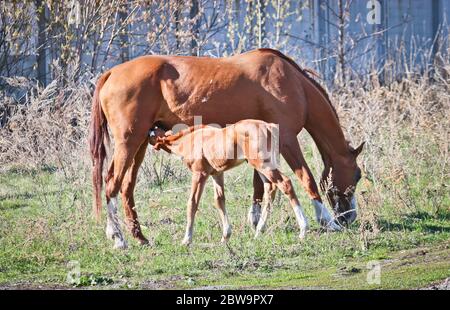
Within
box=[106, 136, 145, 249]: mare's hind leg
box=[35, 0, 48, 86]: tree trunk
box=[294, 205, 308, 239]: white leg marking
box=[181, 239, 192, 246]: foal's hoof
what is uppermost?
box=[35, 0, 48, 86]: tree trunk

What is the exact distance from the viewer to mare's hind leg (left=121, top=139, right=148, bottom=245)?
35.7 feet

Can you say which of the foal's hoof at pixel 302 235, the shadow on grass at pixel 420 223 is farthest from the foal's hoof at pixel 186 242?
the shadow on grass at pixel 420 223

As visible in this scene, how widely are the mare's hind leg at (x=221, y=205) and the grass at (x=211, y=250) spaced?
5.3 inches

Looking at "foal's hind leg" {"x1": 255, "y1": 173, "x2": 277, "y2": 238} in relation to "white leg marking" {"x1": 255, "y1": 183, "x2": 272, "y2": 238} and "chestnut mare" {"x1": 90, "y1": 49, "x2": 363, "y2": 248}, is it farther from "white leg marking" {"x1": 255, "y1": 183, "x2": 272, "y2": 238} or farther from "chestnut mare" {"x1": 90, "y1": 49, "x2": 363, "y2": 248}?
"chestnut mare" {"x1": 90, "y1": 49, "x2": 363, "y2": 248}

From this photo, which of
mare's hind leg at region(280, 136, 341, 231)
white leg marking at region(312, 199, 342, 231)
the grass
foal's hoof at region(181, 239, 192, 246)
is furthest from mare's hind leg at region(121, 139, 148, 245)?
white leg marking at region(312, 199, 342, 231)

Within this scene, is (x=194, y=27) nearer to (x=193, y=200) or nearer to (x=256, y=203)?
(x=256, y=203)

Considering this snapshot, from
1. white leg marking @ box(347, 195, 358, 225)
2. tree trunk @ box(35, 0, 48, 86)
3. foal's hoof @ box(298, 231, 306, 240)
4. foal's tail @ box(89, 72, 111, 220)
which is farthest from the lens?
tree trunk @ box(35, 0, 48, 86)

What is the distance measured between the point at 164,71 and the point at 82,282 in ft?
9.48

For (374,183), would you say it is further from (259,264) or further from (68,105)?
(68,105)

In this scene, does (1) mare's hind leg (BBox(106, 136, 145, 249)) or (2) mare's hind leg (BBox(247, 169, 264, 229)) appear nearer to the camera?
(1) mare's hind leg (BBox(106, 136, 145, 249))

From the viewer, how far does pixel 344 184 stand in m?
A: 11.9

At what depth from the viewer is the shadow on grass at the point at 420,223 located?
11.3 m

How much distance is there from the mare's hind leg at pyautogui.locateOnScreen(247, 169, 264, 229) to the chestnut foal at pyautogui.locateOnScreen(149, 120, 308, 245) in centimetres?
56

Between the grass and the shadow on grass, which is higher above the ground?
the grass
